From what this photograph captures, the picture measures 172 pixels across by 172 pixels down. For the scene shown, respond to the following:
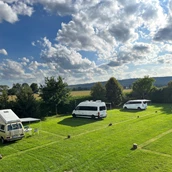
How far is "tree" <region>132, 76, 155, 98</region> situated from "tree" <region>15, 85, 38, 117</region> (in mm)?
26871

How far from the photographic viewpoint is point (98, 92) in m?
35.2

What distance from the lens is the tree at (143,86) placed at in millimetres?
42906

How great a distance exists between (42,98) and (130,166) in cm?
1888

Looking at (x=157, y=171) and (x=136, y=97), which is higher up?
(x=136, y=97)

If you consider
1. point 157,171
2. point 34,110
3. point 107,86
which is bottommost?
point 157,171

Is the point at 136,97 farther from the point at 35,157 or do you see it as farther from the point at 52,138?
the point at 35,157

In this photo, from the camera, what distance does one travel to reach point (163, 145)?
11.6m

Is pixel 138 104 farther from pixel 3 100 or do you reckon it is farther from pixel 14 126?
pixel 14 126

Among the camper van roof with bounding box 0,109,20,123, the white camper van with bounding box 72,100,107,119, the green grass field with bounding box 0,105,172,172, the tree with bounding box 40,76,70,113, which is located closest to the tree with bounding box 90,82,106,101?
the tree with bounding box 40,76,70,113

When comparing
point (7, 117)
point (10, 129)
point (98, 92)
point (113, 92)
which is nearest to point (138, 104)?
point (113, 92)

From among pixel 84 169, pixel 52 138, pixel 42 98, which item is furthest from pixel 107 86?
pixel 84 169

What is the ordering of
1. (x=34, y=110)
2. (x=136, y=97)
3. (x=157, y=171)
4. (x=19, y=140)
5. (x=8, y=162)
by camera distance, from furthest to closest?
(x=136, y=97)
(x=34, y=110)
(x=19, y=140)
(x=8, y=162)
(x=157, y=171)

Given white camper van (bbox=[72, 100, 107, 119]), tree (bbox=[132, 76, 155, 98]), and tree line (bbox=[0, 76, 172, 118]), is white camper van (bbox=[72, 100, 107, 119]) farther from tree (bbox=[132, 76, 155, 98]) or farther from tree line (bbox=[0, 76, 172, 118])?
tree (bbox=[132, 76, 155, 98])

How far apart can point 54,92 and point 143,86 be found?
2426 cm
